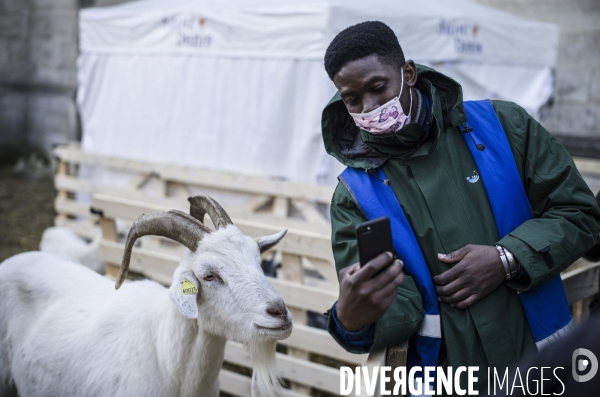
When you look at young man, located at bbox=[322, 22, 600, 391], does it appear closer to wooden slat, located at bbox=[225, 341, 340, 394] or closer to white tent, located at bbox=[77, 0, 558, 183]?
wooden slat, located at bbox=[225, 341, 340, 394]

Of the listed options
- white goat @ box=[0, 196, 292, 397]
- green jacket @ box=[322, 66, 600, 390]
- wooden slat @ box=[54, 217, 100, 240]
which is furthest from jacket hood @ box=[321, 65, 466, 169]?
wooden slat @ box=[54, 217, 100, 240]

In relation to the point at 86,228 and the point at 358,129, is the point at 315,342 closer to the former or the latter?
the point at 358,129

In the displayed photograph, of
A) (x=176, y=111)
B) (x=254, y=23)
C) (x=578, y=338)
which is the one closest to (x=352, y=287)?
(x=578, y=338)

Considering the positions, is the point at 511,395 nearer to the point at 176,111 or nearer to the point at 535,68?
the point at 176,111

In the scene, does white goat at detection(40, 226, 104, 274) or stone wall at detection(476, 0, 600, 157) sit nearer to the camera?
white goat at detection(40, 226, 104, 274)

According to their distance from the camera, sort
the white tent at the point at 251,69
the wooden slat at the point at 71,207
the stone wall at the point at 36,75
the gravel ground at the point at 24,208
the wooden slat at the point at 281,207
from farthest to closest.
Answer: the stone wall at the point at 36,75 → the gravel ground at the point at 24,208 → the wooden slat at the point at 71,207 → the white tent at the point at 251,69 → the wooden slat at the point at 281,207

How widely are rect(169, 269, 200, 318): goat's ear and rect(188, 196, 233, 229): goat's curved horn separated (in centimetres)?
33

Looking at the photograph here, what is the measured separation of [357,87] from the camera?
2129 mm

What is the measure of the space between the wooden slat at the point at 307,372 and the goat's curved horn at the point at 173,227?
5.27ft

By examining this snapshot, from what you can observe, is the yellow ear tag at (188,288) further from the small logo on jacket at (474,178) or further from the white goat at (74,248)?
the white goat at (74,248)

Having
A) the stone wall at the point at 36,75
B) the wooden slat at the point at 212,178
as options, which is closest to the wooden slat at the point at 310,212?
the wooden slat at the point at 212,178

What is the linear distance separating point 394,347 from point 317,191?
4.06 m

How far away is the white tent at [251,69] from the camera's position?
669cm

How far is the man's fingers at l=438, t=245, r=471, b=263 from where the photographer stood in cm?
200
